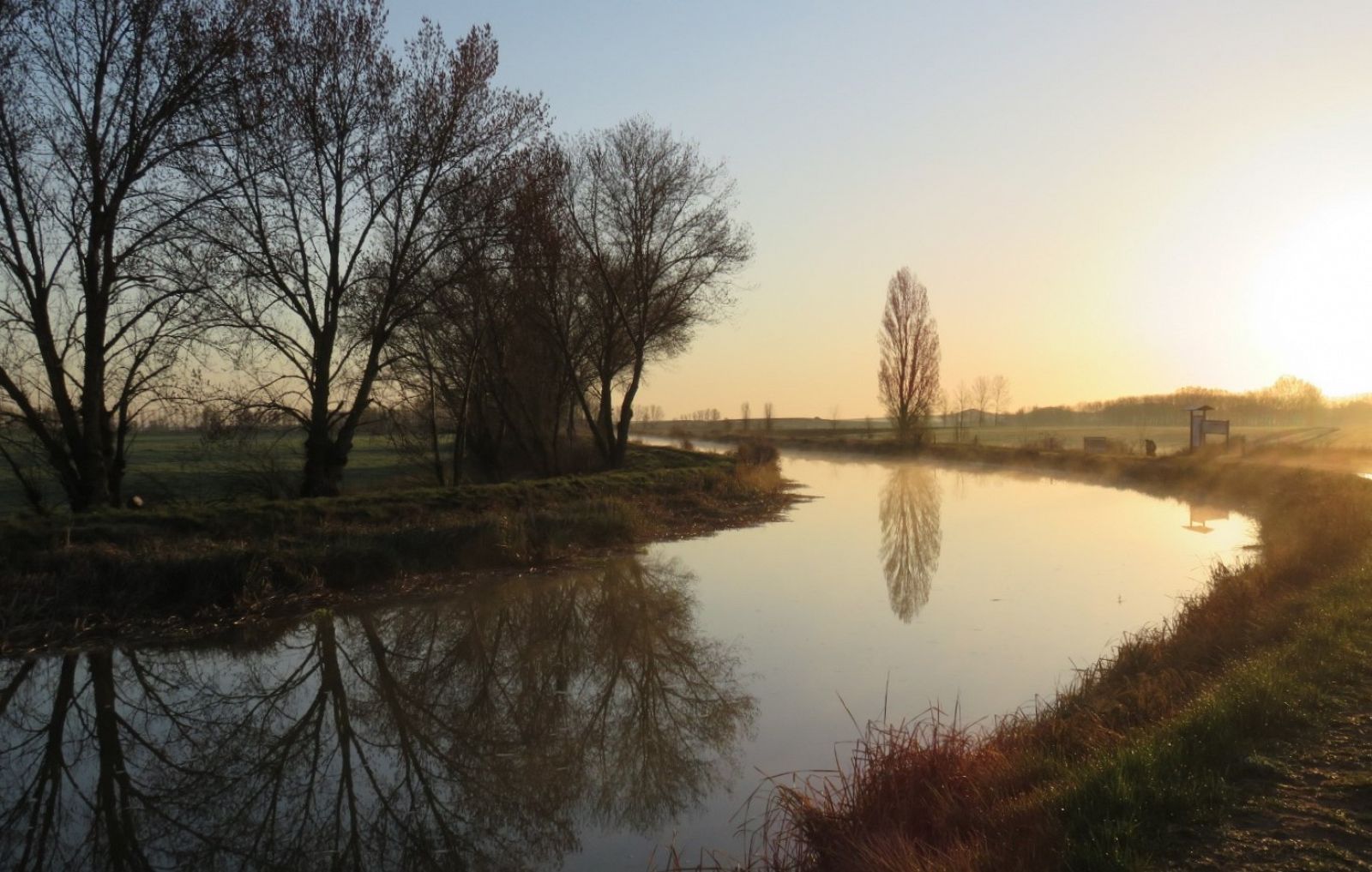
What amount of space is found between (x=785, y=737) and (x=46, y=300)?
1203cm

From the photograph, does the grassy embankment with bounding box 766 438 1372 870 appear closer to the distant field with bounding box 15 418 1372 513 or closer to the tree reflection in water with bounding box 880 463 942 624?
the tree reflection in water with bounding box 880 463 942 624

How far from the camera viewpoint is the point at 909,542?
1623 cm

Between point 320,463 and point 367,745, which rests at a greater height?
point 320,463

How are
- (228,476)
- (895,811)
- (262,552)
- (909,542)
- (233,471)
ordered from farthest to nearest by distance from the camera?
(228,476) < (233,471) < (909,542) < (262,552) < (895,811)

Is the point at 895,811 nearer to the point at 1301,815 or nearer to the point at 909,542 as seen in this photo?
the point at 1301,815

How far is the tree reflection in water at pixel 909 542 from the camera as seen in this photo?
448 inches

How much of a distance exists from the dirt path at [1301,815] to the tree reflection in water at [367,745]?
275 cm

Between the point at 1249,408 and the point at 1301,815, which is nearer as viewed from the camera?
the point at 1301,815

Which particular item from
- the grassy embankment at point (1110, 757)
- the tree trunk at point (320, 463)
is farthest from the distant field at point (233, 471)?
the grassy embankment at point (1110, 757)

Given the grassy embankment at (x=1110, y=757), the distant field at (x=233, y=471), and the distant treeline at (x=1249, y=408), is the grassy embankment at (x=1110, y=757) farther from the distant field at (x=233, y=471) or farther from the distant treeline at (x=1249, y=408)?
the distant treeline at (x=1249, y=408)

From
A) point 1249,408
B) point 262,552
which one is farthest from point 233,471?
point 1249,408

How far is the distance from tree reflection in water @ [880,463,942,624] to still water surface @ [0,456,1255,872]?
12 cm

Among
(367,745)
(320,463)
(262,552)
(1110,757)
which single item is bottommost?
(367,745)

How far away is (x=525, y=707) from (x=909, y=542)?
1061 cm
